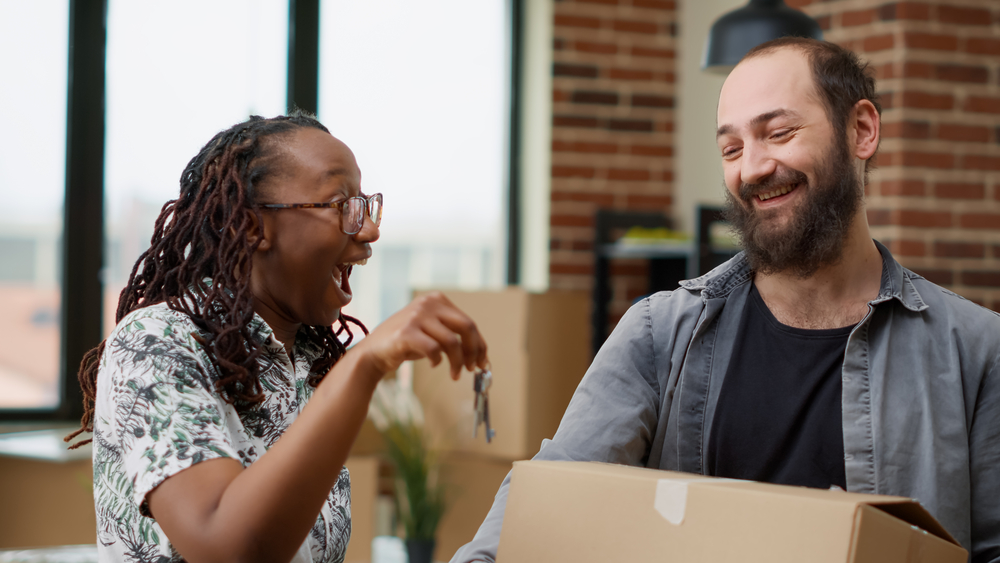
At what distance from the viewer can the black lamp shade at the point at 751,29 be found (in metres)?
2.11

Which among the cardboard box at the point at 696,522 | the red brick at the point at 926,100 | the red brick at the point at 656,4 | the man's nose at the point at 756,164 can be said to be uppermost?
the red brick at the point at 656,4

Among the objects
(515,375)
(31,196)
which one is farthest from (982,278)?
(31,196)

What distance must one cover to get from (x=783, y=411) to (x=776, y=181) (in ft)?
0.96

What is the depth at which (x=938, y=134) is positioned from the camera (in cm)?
251

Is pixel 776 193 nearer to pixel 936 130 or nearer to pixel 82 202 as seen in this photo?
pixel 936 130

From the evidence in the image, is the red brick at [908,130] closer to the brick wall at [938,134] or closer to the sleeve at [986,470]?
the brick wall at [938,134]

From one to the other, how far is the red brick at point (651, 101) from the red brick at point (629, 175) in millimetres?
263

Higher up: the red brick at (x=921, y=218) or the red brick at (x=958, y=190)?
the red brick at (x=958, y=190)

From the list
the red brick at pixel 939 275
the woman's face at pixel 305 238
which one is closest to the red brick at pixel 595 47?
the red brick at pixel 939 275

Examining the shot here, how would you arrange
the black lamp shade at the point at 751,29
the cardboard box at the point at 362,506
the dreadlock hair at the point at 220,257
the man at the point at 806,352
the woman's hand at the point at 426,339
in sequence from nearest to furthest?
the woman's hand at the point at 426,339
the dreadlock hair at the point at 220,257
the man at the point at 806,352
the black lamp shade at the point at 751,29
the cardboard box at the point at 362,506

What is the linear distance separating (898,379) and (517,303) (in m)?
1.79

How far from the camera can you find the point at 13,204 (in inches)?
124

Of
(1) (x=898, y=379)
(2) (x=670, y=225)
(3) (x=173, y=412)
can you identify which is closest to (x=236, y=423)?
(3) (x=173, y=412)

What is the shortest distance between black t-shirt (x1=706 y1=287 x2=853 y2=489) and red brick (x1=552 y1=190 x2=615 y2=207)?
2.45 m
